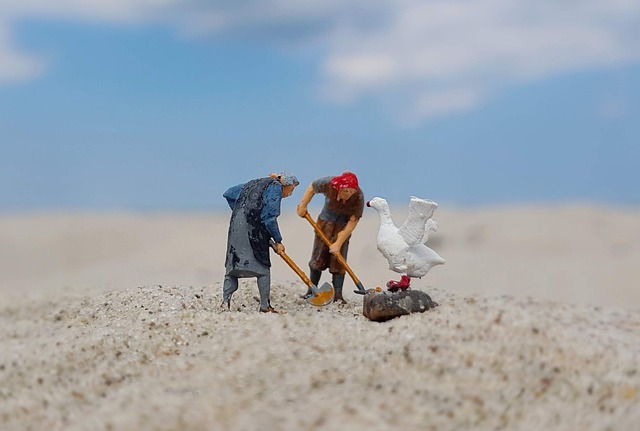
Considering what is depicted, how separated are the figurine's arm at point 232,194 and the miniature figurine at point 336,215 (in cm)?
64

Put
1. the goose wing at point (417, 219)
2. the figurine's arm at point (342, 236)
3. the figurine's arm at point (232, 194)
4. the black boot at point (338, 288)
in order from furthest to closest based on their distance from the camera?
the black boot at point (338, 288) < the figurine's arm at point (342, 236) < the figurine's arm at point (232, 194) < the goose wing at point (417, 219)

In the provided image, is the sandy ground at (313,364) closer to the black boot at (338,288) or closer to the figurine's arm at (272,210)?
the black boot at (338,288)

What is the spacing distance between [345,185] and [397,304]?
1485mm

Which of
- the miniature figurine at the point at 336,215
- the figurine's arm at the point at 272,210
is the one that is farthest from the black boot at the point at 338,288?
the figurine's arm at the point at 272,210

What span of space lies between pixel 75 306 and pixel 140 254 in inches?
294

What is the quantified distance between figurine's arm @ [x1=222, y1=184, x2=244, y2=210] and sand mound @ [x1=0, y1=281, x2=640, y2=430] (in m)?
1.18

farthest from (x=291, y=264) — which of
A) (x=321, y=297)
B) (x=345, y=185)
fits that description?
(x=345, y=185)

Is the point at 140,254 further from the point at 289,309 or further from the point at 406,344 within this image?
the point at 406,344

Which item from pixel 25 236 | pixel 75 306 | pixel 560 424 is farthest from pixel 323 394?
pixel 25 236

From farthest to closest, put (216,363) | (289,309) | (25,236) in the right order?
(25,236) → (289,309) → (216,363)

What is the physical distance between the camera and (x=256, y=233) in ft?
24.0

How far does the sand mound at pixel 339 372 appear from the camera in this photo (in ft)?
15.0

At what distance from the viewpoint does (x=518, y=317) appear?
18.6 ft

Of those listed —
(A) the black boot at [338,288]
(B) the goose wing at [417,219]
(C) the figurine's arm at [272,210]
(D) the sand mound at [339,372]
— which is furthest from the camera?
(A) the black boot at [338,288]
